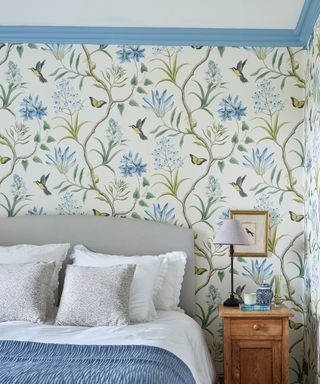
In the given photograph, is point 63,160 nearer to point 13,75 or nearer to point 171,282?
point 13,75

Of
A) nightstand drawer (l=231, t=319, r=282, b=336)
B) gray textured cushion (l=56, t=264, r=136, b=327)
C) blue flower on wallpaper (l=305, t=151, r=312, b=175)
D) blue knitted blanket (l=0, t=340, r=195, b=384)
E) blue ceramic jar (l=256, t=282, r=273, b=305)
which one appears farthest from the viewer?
blue flower on wallpaper (l=305, t=151, r=312, b=175)

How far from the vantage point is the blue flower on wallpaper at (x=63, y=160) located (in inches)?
142

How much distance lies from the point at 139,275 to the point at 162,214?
60cm

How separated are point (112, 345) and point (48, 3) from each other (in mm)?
2104

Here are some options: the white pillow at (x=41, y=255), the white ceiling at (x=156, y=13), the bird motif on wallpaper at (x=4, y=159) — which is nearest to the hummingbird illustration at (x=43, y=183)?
the bird motif on wallpaper at (x=4, y=159)

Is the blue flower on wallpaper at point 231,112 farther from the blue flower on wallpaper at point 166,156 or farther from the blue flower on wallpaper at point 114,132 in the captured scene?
the blue flower on wallpaper at point 114,132

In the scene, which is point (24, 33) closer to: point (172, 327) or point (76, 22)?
point (76, 22)

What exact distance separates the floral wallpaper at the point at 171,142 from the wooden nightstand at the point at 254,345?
443 millimetres

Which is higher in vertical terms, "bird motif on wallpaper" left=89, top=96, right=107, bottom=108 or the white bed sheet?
"bird motif on wallpaper" left=89, top=96, right=107, bottom=108

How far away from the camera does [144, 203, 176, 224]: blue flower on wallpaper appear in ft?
11.7

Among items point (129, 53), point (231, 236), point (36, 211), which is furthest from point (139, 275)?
point (129, 53)

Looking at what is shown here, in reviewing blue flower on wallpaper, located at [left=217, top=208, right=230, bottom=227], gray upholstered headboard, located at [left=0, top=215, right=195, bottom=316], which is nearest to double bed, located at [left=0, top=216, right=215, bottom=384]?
gray upholstered headboard, located at [left=0, top=215, right=195, bottom=316]

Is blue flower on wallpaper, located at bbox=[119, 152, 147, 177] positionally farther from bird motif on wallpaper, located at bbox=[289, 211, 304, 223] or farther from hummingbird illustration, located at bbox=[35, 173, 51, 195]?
bird motif on wallpaper, located at bbox=[289, 211, 304, 223]

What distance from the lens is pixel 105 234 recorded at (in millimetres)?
3506
